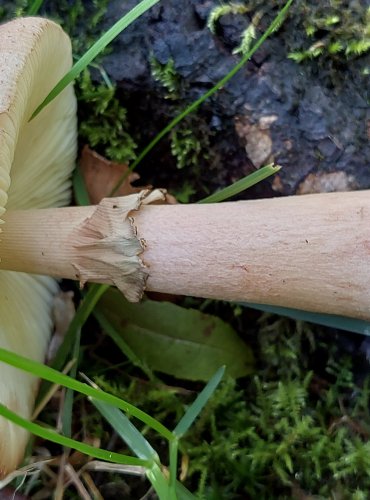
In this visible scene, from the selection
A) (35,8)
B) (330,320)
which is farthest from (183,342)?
(35,8)

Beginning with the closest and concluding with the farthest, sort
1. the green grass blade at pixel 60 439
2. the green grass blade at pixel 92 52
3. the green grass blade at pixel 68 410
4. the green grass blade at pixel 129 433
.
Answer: the green grass blade at pixel 60 439 < the green grass blade at pixel 129 433 < the green grass blade at pixel 92 52 < the green grass blade at pixel 68 410

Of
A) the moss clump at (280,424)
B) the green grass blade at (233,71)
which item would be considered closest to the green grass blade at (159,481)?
the moss clump at (280,424)

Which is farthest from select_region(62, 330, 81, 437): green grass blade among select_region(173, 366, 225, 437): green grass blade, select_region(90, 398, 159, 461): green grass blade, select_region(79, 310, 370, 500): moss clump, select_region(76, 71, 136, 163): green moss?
select_region(76, 71, 136, 163): green moss

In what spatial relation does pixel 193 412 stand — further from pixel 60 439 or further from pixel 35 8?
pixel 35 8

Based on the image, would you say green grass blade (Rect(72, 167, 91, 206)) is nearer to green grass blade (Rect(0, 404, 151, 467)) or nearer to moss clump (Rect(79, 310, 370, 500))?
moss clump (Rect(79, 310, 370, 500))

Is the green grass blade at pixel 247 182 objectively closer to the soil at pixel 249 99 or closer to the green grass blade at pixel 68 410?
the soil at pixel 249 99

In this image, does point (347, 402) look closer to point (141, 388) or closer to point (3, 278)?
point (141, 388)
